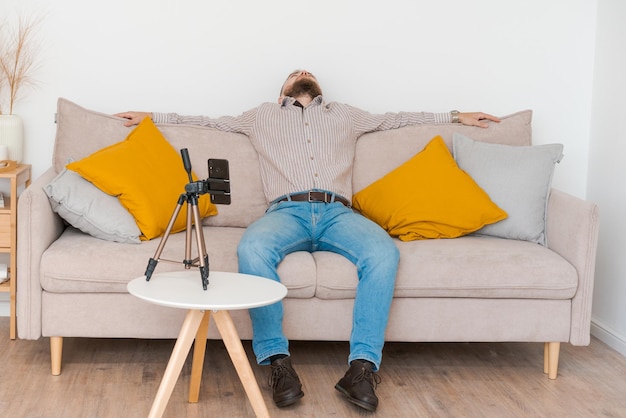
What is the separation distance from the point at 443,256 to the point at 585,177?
1352mm

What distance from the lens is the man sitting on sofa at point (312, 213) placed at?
8.71ft

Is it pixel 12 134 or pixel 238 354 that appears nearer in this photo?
pixel 238 354

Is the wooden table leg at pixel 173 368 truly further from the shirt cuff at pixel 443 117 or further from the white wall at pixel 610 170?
the white wall at pixel 610 170

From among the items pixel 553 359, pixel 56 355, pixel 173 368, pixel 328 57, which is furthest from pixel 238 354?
pixel 328 57

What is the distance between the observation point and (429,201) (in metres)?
3.14

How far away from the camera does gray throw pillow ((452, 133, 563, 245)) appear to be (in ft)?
10.4

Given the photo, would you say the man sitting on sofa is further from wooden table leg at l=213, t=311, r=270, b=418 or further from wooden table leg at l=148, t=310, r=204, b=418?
wooden table leg at l=148, t=310, r=204, b=418

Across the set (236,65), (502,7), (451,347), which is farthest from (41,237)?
(502,7)

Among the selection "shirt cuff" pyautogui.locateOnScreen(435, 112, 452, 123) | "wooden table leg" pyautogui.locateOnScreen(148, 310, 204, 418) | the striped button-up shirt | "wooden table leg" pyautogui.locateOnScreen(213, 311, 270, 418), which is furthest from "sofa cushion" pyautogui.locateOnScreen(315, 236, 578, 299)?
"shirt cuff" pyautogui.locateOnScreen(435, 112, 452, 123)

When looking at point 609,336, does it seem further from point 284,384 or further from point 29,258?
point 29,258

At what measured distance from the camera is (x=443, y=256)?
2857 millimetres

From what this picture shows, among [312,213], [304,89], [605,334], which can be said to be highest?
[304,89]

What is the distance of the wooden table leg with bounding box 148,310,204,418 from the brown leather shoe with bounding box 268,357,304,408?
0.44 meters

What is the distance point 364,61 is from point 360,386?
1711 mm
